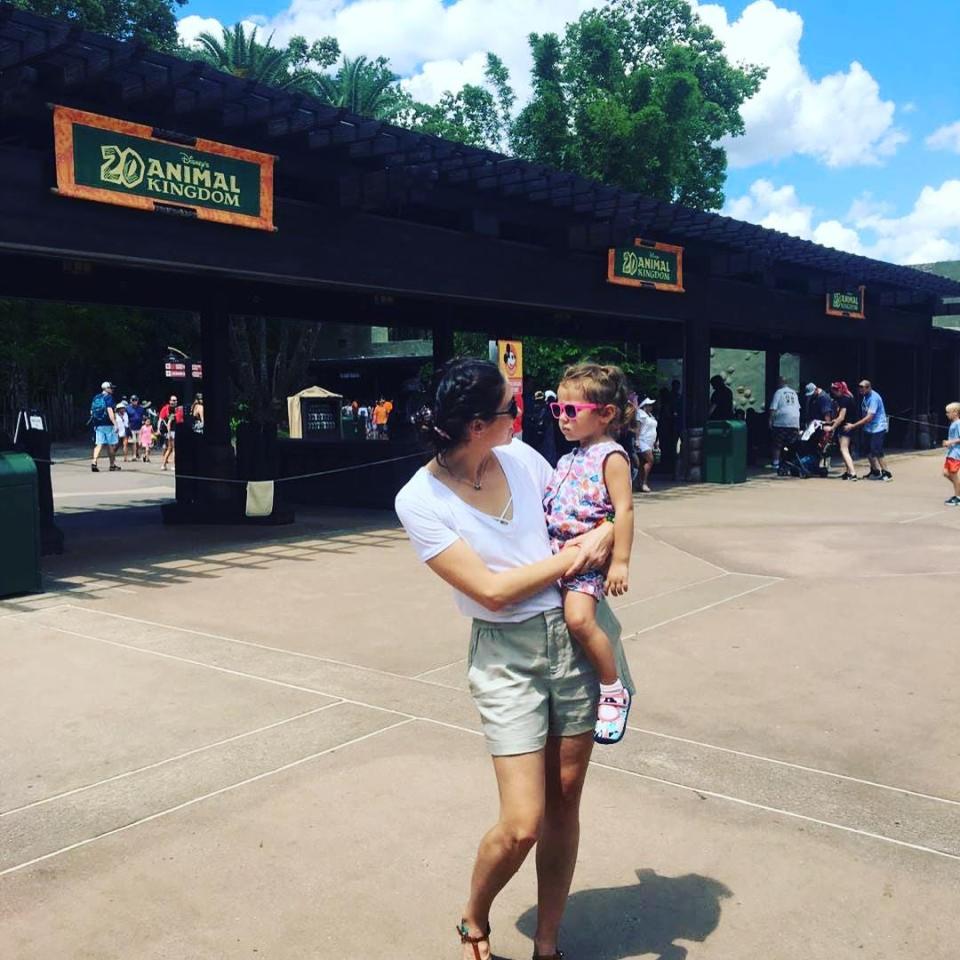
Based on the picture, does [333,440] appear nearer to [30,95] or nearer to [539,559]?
[30,95]

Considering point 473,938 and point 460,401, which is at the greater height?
point 460,401

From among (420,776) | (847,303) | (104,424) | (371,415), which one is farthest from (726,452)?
(371,415)

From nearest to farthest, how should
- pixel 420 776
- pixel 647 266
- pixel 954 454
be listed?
pixel 420 776 → pixel 954 454 → pixel 647 266

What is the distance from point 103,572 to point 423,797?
239 inches

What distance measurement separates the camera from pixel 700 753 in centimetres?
455

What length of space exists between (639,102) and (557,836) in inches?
1679

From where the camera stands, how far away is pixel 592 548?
2668 mm

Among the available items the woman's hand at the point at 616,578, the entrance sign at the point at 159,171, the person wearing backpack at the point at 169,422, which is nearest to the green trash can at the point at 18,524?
the entrance sign at the point at 159,171

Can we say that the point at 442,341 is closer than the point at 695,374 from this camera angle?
Yes

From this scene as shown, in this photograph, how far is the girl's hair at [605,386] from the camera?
3.01 meters

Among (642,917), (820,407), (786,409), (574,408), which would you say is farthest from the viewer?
(786,409)

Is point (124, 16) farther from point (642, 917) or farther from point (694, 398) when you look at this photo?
point (642, 917)

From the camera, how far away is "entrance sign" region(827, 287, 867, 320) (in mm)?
21875

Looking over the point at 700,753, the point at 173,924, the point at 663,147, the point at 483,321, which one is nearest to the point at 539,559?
the point at 173,924
